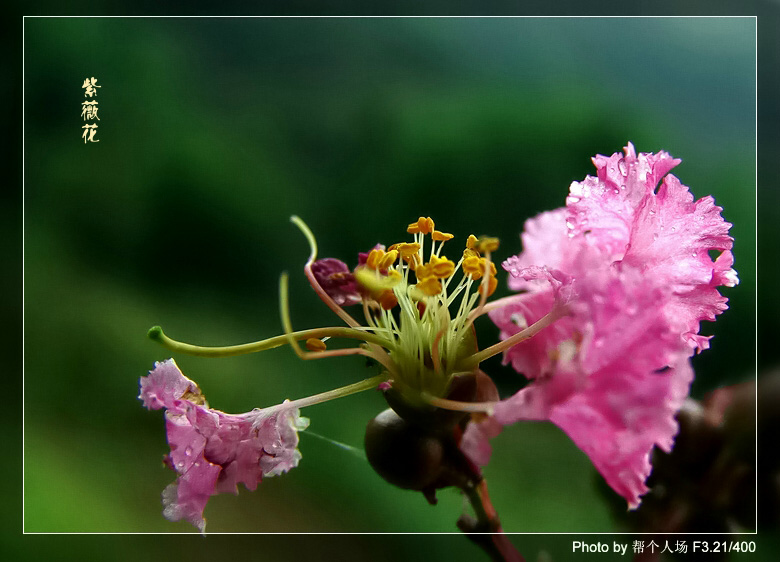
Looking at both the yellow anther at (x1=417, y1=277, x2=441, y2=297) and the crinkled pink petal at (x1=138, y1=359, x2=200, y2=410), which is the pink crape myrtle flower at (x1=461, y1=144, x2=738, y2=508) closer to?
the yellow anther at (x1=417, y1=277, x2=441, y2=297)

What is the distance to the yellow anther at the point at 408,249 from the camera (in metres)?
0.59

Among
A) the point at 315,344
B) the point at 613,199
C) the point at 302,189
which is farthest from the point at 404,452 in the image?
the point at 302,189

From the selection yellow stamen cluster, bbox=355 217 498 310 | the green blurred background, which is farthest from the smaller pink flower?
the green blurred background

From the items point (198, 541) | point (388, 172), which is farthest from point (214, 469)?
point (388, 172)

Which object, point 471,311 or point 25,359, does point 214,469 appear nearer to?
point 471,311

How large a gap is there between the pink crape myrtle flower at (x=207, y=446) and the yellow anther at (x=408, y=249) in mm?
171

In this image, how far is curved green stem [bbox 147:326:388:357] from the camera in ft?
1.64

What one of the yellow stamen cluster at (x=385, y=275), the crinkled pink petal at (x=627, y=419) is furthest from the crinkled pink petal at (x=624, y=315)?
the yellow stamen cluster at (x=385, y=275)

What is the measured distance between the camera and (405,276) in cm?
63

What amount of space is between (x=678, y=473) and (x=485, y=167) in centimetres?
49

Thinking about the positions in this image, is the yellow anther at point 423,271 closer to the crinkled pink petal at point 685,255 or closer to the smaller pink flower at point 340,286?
the smaller pink flower at point 340,286

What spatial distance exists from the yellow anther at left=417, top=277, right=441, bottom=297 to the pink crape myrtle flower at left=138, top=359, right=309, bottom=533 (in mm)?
156

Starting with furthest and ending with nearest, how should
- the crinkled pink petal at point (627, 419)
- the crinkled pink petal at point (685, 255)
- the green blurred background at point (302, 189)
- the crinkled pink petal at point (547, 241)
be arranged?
the green blurred background at point (302, 189), the crinkled pink petal at point (547, 241), the crinkled pink petal at point (685, 255), the crinkled pink petal at point (627, 419)

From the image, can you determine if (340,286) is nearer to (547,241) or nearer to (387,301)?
(387,301)
